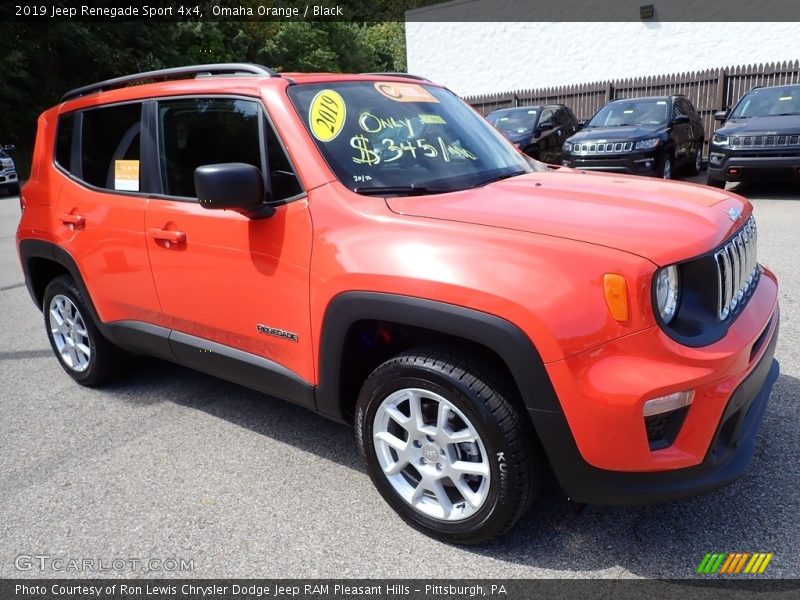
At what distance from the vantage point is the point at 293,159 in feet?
9.40

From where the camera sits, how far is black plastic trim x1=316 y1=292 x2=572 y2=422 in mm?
2195

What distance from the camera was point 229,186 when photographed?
2674mm

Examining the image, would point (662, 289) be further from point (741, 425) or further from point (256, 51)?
point (256, 51)

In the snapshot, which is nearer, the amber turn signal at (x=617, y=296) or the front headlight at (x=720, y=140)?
the amber turn signal at (x=617, y=296)

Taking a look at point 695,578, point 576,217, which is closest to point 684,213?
point 576,217

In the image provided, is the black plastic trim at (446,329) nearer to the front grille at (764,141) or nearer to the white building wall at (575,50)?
the front grille at (764,141)

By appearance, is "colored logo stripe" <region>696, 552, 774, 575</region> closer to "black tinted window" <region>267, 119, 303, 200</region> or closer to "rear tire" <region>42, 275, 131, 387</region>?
"black tinted window" <region>267, 119, 303, 200</region>

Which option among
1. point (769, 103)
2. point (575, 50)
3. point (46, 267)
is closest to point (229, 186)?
point (46, 267)

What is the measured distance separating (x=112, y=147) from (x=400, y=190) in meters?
1.89

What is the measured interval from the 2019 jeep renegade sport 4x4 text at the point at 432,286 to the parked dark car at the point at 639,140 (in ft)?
25.4

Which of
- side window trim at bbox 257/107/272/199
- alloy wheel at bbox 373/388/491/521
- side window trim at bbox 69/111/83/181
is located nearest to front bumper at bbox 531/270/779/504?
alloy wheel at bbox 373/388/491/521

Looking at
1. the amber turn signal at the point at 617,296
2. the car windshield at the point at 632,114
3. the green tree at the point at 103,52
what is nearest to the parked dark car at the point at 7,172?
the green tree at the point at 103,52

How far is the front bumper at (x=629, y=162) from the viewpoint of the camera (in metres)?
10.6

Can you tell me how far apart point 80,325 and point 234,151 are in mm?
1925
